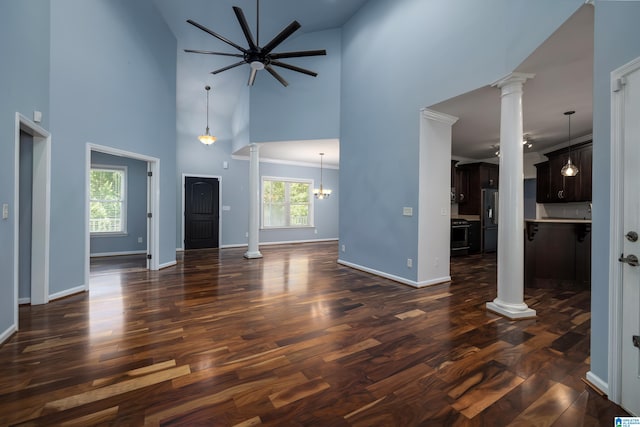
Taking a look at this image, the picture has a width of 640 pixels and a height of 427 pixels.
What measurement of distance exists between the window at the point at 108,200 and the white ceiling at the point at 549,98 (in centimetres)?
691

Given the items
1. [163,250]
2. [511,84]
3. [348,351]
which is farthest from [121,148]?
[511,84]

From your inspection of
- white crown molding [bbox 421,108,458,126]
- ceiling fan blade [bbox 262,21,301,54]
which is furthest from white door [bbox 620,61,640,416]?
ceiling fan blade [bbox 262,21,301,54]

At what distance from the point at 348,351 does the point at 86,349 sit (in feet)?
6.78

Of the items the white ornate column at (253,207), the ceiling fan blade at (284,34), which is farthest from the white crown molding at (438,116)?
the white ornate column at (253,207)

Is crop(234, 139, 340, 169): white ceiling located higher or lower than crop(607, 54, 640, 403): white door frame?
higher

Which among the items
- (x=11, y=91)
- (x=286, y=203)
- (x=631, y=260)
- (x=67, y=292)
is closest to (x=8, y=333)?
(x=67, y=292)

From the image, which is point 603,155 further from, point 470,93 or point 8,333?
point 8,333

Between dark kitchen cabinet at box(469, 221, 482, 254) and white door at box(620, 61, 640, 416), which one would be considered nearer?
white door at box(620, 61, 640, 416)

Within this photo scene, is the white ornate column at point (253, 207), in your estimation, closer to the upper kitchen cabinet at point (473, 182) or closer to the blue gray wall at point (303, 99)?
the blue gray wall at point (303, 99)

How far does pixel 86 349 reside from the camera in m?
2.21

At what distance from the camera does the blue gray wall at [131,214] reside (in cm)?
642

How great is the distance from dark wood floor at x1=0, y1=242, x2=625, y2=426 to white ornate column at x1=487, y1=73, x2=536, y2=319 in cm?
24

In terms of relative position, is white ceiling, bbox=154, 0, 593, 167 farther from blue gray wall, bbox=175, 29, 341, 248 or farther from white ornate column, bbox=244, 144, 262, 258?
white ornate column, bbox=244, 144, 262, 258

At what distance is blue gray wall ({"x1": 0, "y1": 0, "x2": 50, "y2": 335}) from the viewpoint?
231 cm
